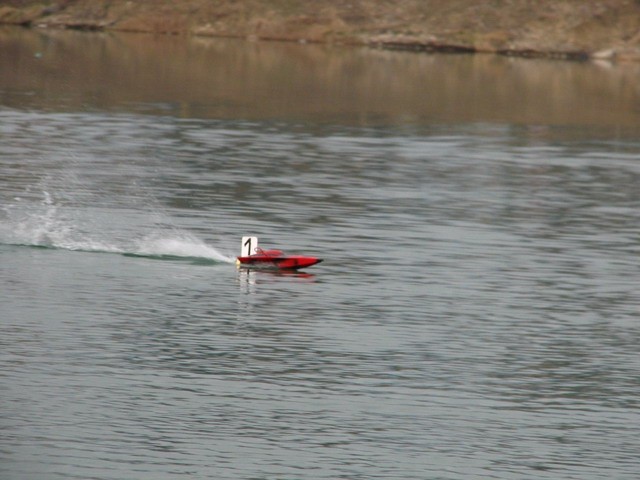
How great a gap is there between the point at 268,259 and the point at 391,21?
278 ft

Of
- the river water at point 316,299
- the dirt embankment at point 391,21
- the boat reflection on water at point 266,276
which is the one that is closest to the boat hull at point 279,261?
the boat reflection on water at point 266,276

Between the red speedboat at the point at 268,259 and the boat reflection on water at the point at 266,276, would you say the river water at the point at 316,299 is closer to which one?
the boat reflection on water at the point at 266,276

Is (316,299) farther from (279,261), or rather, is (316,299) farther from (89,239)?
(89,239)

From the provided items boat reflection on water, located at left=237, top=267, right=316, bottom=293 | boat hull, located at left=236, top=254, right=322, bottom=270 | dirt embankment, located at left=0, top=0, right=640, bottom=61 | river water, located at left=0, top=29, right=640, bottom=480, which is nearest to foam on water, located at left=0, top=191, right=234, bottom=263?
river water, located at left=0, top=29, right=640, bottom=480

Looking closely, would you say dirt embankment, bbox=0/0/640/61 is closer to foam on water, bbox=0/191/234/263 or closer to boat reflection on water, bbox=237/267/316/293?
foam on water, bbox=0/191/234/263

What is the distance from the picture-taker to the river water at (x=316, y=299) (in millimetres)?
25125

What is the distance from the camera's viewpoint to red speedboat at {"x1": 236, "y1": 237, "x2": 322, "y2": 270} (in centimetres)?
3684

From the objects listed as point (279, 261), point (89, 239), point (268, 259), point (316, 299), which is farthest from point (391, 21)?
point (316, 299)

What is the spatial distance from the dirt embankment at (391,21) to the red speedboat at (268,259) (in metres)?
81.0

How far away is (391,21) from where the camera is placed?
392 ft

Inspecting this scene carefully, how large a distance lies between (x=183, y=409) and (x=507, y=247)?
17.4 meters

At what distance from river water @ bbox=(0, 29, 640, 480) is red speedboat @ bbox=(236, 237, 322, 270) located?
1.30 feet

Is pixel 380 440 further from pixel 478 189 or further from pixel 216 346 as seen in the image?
pixel 478 189

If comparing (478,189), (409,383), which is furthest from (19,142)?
(409,383)
